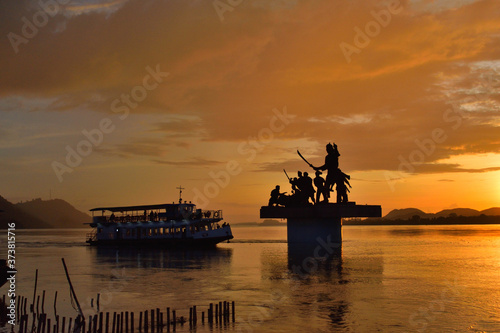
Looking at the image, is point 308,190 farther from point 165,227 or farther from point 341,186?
point 165,227

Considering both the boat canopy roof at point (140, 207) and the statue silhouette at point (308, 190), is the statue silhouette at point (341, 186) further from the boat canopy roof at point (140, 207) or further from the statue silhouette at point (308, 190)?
the boat canopy roof at point (140, 207)

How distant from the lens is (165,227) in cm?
8638

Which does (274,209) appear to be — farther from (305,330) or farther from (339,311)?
(305,330)

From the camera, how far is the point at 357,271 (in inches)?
1940

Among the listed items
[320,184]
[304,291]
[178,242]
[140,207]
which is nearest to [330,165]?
[320,184]

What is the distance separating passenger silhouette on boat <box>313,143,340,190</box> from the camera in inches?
2349

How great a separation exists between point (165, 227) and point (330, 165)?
122ft

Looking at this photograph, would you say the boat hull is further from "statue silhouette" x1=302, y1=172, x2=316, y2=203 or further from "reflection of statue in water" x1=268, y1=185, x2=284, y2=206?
"statue silhouette" x1=302, y1=172, x2=316, y2=203

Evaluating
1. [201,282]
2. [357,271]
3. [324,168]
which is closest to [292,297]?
[201,282]

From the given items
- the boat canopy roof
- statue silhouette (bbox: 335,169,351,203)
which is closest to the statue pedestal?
statue silhouette (bbox: 335,169,351,203)

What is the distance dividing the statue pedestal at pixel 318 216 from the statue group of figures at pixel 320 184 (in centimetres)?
157

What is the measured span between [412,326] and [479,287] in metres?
17.4

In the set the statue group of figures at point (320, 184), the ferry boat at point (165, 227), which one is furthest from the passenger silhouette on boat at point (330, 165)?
the ferry boat at point (165, 227)

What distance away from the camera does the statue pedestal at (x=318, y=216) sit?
192 ft
